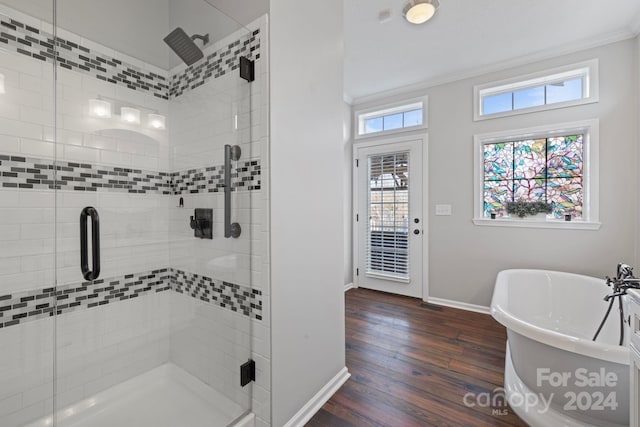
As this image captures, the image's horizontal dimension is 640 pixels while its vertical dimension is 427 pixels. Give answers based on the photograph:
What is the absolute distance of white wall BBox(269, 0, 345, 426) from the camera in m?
1.42

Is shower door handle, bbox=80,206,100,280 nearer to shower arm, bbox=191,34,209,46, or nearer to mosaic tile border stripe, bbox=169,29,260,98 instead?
mosaic tile border stripe, bbox=169,29,260,98

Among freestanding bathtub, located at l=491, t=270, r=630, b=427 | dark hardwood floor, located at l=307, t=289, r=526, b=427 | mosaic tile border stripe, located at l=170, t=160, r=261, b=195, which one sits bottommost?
dark hardwood floor, located at l=307, t=289, r=526, b=427

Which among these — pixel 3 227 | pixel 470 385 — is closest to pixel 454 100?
pixel 470 385

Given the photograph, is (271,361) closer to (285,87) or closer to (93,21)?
(285,87)

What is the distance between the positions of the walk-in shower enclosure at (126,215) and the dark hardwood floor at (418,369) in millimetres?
753

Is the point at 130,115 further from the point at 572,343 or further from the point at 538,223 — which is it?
the point at 538,223

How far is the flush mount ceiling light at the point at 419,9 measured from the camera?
1973 mm

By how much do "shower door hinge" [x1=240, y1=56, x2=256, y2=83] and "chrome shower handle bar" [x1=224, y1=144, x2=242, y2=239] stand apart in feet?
1.18

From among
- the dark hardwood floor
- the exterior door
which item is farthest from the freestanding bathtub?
the exterior door

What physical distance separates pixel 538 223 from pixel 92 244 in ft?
12.6

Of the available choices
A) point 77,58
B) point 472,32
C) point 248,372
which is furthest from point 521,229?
point 77,58

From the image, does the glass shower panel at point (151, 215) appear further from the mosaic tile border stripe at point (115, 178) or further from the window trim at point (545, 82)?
the window trim at point (545, 82)

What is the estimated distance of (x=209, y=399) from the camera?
5.17 feet

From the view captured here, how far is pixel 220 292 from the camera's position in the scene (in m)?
1.61
